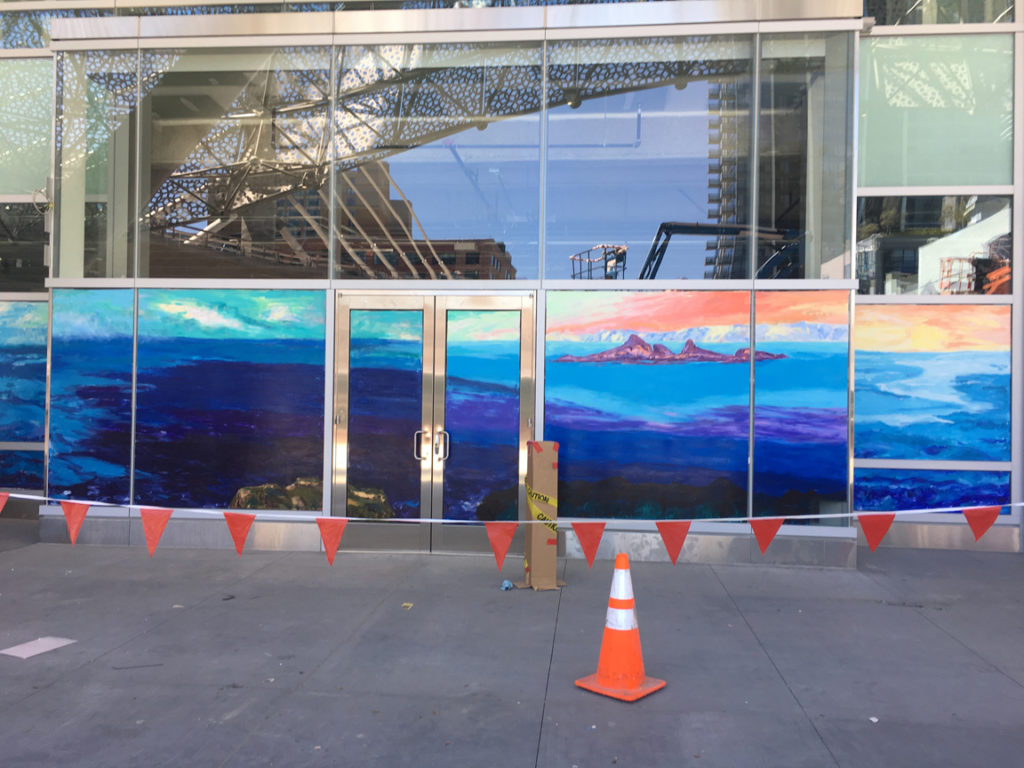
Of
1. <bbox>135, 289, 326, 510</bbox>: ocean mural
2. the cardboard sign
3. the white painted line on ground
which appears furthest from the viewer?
<bbox>135, 289, 326, 510</bbox>: ocean mural

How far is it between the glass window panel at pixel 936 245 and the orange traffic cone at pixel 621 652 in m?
6.40

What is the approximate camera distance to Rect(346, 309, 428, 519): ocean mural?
8.77 metres

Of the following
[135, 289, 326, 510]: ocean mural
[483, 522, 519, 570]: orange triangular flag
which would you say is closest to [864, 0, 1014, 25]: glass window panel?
[135, 289, 326, 510]: ocean mural

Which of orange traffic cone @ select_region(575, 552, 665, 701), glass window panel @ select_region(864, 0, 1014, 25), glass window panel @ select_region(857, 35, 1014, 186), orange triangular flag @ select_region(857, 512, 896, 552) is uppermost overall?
glass window panel @ select_region(864, 0, 1014, 25)

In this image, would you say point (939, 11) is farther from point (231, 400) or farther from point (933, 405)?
point (231, 400)

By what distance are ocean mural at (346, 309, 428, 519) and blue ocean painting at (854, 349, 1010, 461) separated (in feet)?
17.1

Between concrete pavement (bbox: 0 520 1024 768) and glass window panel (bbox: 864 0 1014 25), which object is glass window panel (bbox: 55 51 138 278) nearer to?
concrete pavement (bbox: 0 520 1024 768)

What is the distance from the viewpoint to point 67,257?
9.40m

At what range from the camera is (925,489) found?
9.45m

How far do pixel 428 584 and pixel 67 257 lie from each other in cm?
589

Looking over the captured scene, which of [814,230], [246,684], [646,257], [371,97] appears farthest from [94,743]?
[814,230]

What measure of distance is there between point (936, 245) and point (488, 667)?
25.1 feet

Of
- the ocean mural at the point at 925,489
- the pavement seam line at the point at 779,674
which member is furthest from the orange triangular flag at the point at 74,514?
the ocean mural at the point at 925,489

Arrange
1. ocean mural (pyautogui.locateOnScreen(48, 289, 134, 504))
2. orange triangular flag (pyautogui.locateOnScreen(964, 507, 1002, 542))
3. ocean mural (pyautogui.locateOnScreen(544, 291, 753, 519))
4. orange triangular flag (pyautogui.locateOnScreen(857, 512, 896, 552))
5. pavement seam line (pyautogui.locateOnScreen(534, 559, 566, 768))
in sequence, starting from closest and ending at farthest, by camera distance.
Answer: pavement seam line (pyautogui.locateOnScreen(534, 559, 566, 768)) → orange triangular flag (pyautogui.locateOnScreen(857, 512, 896, 552)) → orange triangular flag (pyautogui.locateOnScreen(964, 507, 1002, 542)) → ocean mural (pyautogui.locateOnScreen(544, 291, 753, 519)) → ocean mural (pyautogui.locateOnScreen(48, 289, 134, 504))
